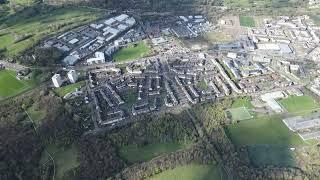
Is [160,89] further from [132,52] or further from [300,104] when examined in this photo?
[300,104]

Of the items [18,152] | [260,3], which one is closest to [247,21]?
[260,3]

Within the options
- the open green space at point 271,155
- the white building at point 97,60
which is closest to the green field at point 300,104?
the open green space at point 271,155

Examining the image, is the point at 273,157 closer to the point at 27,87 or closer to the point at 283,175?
the point at 283,175

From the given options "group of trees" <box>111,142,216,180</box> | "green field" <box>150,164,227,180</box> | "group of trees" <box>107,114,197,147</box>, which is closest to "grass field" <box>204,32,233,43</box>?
"group of trees" <box>107,114,197,147</box>

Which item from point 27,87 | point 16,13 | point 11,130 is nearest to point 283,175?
point 11,130

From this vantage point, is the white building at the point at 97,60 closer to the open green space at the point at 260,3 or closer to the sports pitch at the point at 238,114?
the sports pitch at the point at 238,114
